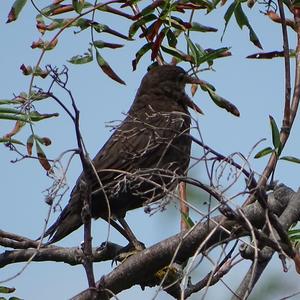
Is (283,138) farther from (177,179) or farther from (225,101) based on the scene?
(177,179)

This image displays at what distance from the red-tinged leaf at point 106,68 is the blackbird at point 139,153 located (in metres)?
0.22

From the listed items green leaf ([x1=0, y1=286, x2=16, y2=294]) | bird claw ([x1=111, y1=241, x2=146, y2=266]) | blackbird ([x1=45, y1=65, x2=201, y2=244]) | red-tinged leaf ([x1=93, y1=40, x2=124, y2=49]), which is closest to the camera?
green leaf ([x1=0, y1=286, x2=16, y2=294])

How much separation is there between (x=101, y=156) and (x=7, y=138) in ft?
4.63

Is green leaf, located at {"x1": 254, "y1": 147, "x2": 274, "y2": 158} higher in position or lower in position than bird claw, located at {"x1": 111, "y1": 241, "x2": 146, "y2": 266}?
lower

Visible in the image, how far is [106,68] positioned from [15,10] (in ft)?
2.22

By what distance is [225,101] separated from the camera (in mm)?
4281

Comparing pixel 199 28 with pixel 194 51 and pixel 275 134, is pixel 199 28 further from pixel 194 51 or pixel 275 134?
pixel 275 134

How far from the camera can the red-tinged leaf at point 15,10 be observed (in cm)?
380

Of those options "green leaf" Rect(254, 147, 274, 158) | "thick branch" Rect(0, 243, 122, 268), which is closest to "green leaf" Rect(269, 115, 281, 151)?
"green leaf" Rect(254, 147, 274, 158)

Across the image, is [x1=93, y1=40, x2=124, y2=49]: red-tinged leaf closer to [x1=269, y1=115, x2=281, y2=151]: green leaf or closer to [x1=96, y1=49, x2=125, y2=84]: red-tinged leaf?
[x1=96, y1=49, x2=125, y2=84]: red-tinged leaf

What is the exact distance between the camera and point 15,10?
386 cm

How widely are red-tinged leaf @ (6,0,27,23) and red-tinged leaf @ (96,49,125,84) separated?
615 millimetres

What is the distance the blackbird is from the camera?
4074mm

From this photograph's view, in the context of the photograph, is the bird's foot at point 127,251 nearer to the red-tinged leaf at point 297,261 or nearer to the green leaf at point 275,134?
the green leaf at point 275,134
